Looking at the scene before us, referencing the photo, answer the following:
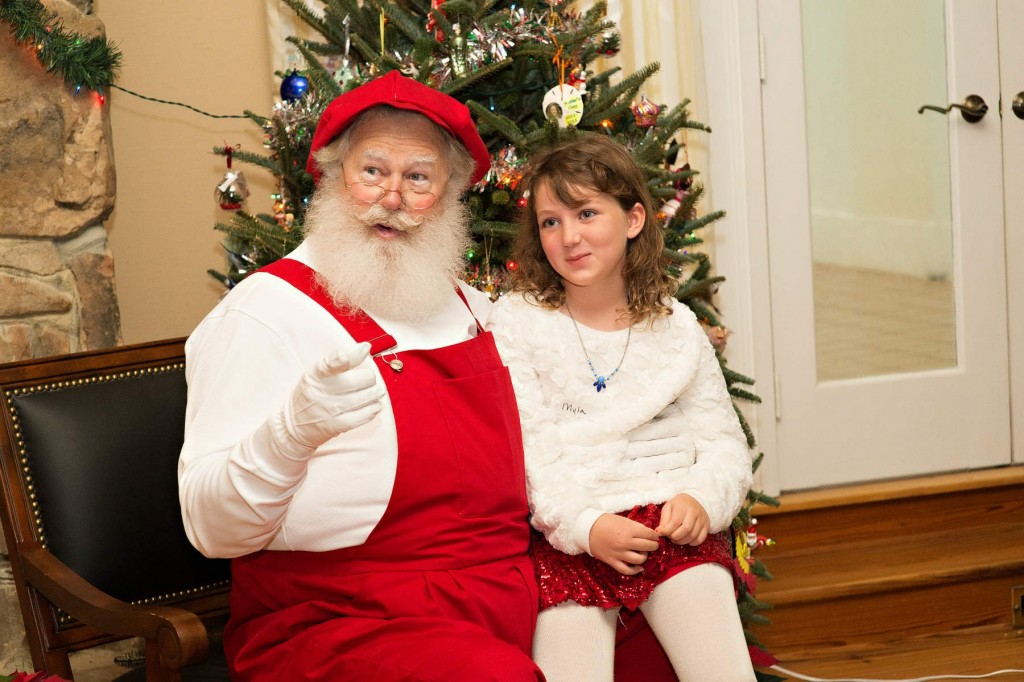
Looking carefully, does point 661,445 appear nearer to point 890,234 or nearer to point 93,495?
point 93,495

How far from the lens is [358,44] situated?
7.72ft

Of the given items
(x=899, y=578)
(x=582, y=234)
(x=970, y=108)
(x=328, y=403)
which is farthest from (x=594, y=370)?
(x=970, y=108)

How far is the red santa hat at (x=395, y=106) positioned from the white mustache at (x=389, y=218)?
176 mm

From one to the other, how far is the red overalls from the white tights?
2.5 inches

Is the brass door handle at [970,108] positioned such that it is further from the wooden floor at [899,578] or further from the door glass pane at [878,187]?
the wooden floor at [899,578]

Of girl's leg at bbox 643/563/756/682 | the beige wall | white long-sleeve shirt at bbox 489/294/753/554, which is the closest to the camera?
girl's leg at bbox 643/563/756/682

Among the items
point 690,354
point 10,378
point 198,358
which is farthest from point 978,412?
point 10,378

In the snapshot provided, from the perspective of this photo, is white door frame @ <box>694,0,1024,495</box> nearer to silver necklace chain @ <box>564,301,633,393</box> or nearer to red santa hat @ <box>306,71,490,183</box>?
silver necklace chain @ <box>564,301,633,393</box>

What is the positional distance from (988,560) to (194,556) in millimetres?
2618

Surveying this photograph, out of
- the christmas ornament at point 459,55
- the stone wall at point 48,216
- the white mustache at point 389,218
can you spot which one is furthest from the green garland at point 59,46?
the white mustache at point 389,218

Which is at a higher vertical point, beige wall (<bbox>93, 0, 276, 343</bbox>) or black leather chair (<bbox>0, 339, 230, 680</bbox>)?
beige wall (<bbox>93, 0, 276, 343</bbox>)

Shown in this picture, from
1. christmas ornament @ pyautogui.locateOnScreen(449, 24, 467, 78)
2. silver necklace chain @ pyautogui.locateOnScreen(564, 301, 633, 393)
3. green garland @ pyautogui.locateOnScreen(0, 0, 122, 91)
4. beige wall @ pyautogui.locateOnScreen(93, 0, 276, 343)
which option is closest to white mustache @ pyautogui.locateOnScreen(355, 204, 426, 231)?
silver necklace chain @ pyautogui.locateOnScreen(564, 301, 633, 393)

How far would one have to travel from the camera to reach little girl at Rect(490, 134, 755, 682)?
1.81 meters

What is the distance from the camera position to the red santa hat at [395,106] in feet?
6.03
